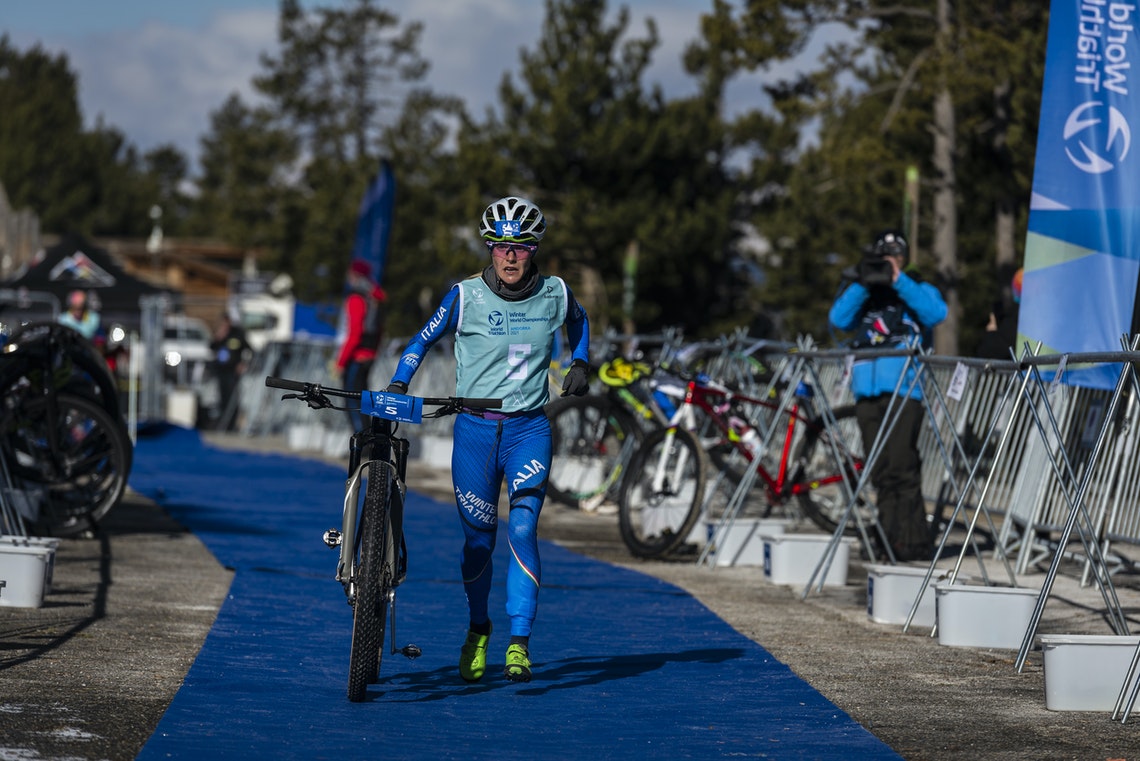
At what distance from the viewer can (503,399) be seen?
7113 millimetres

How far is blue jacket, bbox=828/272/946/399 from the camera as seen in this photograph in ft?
37.5

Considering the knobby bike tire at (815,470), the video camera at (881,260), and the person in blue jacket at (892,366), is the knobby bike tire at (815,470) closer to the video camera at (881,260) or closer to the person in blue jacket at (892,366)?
the person in blue jacket at (892,366)

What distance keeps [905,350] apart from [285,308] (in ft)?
179

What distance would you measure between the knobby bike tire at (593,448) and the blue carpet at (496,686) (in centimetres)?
267

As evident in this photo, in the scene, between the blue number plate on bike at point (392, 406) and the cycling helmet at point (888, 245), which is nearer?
the blue number plate on bike at point (392, 406)

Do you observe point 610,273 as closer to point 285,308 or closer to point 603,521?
point 285,308

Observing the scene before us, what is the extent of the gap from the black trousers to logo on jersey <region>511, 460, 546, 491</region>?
454 centimetres

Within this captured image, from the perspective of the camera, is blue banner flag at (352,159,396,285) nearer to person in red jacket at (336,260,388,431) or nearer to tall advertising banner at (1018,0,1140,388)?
person in red jacket at (336,260,388,431)

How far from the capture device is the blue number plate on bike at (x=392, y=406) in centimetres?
670

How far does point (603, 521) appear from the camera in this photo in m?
14.5

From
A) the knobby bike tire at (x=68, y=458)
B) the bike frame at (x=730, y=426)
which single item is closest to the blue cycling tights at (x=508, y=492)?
the knobby bike tire at (x=68, y=458)

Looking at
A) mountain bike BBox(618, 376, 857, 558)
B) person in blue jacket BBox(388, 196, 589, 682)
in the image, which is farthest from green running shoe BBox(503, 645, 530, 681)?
mountain bike BBox(618, 376, 857, 558)

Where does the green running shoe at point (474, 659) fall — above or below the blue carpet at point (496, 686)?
above

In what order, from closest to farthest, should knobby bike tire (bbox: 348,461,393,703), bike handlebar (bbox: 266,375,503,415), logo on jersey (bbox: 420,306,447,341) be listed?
knobby bike tire (bbox: 348,461,393,703) < bike handlebar (bbox: 266,375,503,415) < logo on jersey (bbox: 420,306,447,341)
